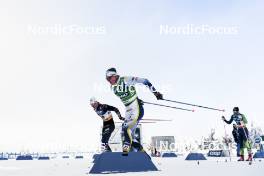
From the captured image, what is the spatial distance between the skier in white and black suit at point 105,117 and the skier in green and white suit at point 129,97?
206 centimetres

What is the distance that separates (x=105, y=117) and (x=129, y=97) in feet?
8.05

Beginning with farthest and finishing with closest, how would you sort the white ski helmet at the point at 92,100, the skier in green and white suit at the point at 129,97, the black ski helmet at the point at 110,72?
1. the white ski helmet at the point at 92,100
2. the black ski helmet at the point at 110,72
3. the skier in green and white suit at the point at 129,97

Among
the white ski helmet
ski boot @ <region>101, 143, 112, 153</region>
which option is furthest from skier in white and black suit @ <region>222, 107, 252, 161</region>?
the white ski helmet

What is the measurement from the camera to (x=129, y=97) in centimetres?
936

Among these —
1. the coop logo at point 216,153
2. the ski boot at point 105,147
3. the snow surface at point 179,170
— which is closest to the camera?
the snow surface at point 179,170

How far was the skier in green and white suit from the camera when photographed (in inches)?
365

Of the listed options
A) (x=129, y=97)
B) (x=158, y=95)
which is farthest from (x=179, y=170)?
(x=129, y=97)

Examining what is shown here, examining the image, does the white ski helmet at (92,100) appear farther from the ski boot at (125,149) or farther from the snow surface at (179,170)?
the ski boot at (125,149)

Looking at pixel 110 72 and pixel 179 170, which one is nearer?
pixel 110 72

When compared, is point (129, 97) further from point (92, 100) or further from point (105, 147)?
point (105, 147)

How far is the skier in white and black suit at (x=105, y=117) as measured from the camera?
37.8 feet

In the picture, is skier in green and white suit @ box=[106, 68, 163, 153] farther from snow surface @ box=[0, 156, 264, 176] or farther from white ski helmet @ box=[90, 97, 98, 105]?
white ski helmet @ box=[90, 97, 98, 105]

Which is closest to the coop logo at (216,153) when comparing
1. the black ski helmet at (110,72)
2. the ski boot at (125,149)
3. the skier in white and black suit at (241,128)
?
the skier in white and black suit at (241,128)

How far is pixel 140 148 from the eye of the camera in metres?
9.80
